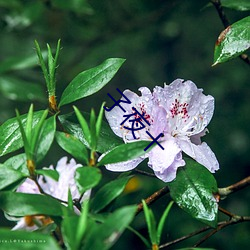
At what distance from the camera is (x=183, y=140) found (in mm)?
1192

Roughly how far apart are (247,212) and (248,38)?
65.6 inches

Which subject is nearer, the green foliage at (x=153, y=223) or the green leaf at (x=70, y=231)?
the green leaf at (x=70, y=231)

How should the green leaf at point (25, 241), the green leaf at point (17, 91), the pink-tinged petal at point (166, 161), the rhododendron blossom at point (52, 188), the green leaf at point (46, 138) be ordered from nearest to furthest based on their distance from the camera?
the green leaf at point (25, 241) → the green leaf at point (46, 138) → the pink-tinged petal at point (166, 161) → the rhododendron blossom at point (52, 188) → the green leaf at point (17, 91)

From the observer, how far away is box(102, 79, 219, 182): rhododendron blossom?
1.15m

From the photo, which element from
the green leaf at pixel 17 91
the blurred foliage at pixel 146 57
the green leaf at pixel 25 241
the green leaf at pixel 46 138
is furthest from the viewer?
the blurred foliage at pixel 146 57

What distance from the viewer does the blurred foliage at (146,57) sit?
2.42 meters

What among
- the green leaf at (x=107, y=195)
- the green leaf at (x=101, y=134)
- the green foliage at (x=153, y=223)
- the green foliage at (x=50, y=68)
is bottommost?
the green foliage at (x=153, y=223)

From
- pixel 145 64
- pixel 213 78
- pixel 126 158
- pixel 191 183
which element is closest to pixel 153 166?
pixel 191 183

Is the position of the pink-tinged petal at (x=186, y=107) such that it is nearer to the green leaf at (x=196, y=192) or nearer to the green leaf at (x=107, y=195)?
the green leaf at (x=196, y=192)

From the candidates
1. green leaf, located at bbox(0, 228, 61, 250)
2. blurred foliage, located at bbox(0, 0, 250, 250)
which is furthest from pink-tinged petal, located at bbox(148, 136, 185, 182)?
blurred foliage, located at bbox(0, 0, 250, 250)

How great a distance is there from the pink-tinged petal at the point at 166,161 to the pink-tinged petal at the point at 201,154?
0.02 meters

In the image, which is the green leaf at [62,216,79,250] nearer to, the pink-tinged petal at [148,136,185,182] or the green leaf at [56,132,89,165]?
the green leaf at [56,132,89,165]

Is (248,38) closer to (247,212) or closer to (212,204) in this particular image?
(212,204)

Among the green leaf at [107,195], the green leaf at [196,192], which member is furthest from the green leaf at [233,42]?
the green leaf at [107,195]
